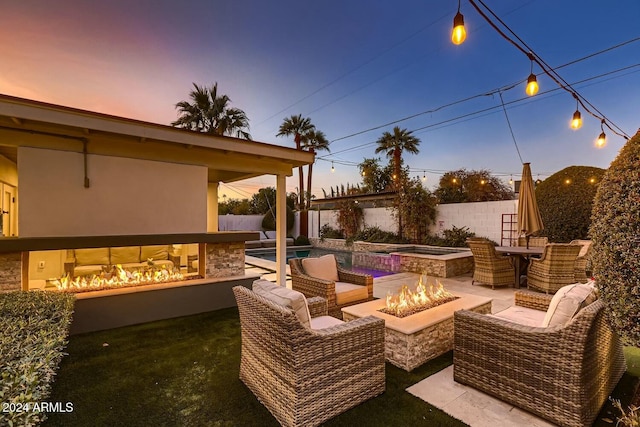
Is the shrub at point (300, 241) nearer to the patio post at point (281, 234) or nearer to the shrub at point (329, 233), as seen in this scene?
the shrub at point (329, 233)

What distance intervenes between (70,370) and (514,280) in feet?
25.5

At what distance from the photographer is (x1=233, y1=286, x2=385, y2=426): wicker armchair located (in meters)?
2.15

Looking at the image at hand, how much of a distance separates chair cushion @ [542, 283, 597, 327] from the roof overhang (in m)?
4.96

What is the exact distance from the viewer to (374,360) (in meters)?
2.61

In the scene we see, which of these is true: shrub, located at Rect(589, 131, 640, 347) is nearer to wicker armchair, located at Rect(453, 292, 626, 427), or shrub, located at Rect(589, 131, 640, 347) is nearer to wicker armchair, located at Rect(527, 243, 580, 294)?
wicker armchair, located at Rect(453, 292, 626, 427)

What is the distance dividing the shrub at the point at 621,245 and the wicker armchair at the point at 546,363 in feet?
1.18

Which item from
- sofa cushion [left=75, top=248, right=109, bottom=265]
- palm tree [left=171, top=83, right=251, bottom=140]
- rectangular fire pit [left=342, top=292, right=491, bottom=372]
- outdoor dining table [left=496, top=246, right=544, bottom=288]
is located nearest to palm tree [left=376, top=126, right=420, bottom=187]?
palm tree [left=171, top=83, right=251, bottom=140]

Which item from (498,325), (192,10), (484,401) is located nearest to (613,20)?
(498,325)

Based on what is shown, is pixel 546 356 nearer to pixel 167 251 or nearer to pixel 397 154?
pixel 167 251

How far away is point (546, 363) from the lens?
2223 mm

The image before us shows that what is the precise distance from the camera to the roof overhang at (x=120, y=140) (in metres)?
3.88

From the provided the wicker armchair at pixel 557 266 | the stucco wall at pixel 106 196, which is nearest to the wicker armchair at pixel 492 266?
the wicker armchair at pixel 557 266

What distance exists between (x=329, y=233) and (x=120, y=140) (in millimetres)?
13788

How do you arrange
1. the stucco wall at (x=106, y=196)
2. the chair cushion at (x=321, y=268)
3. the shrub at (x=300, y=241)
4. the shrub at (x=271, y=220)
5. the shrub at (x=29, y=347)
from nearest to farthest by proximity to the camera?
the shrub at (x=29, y=347)
the stucco wall at (x=106, y=196)
the chair cushion at (x=321, y=268)
the shrub at (x=300, y=241)
the shrub at (x=271, y=220)
